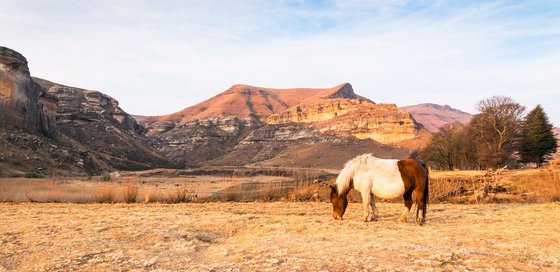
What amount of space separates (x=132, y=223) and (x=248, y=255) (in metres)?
4.67

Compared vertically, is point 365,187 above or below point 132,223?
above

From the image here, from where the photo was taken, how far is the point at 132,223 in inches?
349

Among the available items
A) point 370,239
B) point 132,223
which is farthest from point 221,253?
point 132,223

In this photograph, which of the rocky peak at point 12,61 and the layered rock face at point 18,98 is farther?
the rocky peak at point 12,61

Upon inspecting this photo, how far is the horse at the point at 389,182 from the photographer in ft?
30.1

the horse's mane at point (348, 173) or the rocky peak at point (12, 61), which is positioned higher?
the rocky peak at point (12, 61)

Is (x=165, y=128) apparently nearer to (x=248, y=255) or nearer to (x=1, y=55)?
(x=1, y=55)

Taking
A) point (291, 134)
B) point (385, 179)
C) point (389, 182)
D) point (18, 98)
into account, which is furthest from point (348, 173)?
point (291, 134)

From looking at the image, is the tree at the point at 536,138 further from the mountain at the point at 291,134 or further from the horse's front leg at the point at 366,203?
the mountain at the point at 291,134

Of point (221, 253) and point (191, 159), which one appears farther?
point (191, 159)

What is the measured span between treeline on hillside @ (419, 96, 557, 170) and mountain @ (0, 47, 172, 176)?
5570cm

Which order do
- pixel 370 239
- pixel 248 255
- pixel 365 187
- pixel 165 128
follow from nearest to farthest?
1. pixel 248 255
2. pixel 370 239
3. pixel 365 187
4. pixel 165 128

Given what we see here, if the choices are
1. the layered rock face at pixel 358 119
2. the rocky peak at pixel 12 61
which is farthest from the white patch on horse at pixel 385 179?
the layered rock face at pixel 358 119

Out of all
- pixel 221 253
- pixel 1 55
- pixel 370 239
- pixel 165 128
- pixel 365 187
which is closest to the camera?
pixel 221 253
